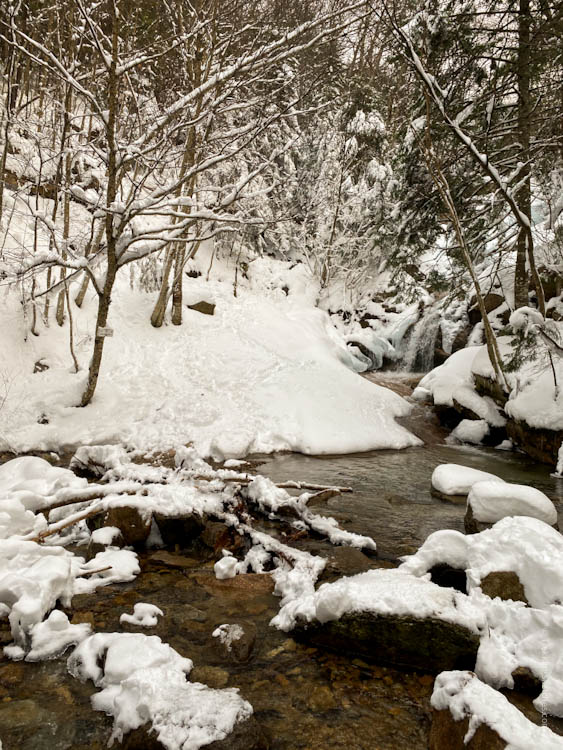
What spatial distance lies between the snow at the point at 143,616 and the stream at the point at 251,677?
60mm

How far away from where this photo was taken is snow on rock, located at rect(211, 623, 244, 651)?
2.70 metres

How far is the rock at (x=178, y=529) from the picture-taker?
412cm

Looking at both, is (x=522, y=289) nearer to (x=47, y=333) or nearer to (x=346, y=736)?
(x=346, y=736)

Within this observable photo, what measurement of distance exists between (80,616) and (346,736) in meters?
1.92

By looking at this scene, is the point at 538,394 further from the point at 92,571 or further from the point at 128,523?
the point at 92,571

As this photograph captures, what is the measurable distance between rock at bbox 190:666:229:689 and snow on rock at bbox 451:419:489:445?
885cm

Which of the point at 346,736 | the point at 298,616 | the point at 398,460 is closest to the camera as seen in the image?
the point at 346,736

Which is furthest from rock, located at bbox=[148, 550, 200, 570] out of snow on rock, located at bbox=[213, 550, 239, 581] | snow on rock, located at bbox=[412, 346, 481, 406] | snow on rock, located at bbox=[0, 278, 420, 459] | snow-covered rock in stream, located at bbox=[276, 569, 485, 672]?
snow on rock, located at bbox=[412, 346, 481, 406]

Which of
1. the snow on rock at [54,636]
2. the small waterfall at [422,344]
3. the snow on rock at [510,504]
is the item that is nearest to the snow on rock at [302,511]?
the snow on rock at [510,504]

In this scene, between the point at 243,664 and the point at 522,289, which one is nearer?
the point at 243,664

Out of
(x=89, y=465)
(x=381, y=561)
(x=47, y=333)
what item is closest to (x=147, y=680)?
(x=381, y=561)

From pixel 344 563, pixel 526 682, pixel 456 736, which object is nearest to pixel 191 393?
pixel 344 563

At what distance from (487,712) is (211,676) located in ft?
4.94

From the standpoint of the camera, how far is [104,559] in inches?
143
